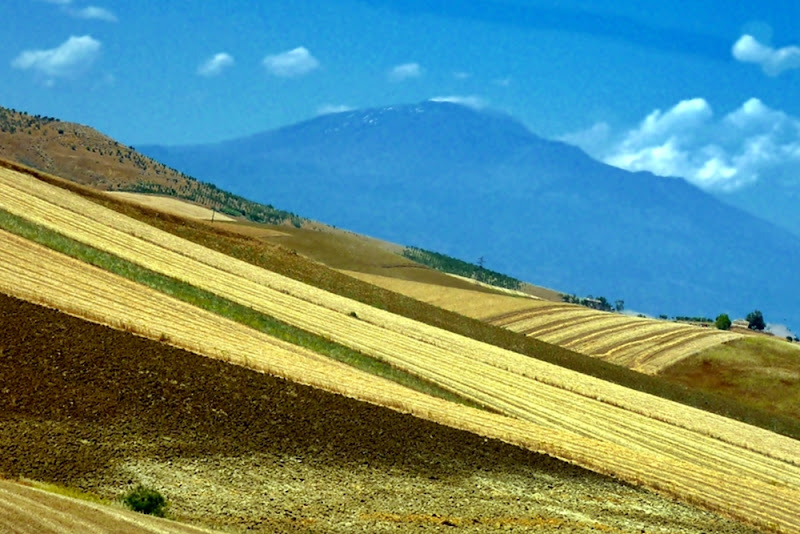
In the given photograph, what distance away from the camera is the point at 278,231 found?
402 ft

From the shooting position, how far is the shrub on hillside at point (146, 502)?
2309 cm

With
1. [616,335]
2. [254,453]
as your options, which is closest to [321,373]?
[254,453]

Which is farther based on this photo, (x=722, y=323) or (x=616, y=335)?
(x=722, y=323)

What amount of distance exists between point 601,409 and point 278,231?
80.1 metres

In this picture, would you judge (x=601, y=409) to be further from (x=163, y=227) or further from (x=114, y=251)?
(x=163, y=227)

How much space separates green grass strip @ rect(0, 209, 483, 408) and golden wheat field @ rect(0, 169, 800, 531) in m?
1.02

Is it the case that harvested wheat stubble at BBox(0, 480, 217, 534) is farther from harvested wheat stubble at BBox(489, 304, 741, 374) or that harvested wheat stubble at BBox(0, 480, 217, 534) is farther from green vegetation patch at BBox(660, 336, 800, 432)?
harvested wheat stubble at BBox(489, 304, 741, 374)

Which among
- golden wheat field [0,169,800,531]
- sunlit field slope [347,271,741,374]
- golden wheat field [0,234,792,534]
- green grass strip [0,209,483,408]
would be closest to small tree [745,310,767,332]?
sunlit field slope [347,271,741,374]

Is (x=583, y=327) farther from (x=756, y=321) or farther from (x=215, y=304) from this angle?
(x=756, y=321)

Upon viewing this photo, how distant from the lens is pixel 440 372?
4569 cm

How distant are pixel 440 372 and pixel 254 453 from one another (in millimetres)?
18529

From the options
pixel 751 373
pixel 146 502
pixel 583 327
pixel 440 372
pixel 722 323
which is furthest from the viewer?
pixel 722 323

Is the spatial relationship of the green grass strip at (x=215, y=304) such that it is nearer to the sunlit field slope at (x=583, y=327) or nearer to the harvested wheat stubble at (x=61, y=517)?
the harvested wheat stubble at (x=61, y=517)

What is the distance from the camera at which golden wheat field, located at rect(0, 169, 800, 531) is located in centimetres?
3575
